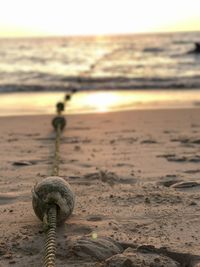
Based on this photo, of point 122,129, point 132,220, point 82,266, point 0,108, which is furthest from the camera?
point 0,108

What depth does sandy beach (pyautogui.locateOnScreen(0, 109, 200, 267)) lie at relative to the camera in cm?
247

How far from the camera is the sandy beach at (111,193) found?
2475 mm

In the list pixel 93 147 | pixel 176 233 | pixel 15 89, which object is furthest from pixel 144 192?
pixel 15 89

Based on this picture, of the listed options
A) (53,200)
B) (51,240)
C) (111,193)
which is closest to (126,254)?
(51,240)

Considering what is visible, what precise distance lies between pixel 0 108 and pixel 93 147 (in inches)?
183

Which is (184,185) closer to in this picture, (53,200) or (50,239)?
(53,200)

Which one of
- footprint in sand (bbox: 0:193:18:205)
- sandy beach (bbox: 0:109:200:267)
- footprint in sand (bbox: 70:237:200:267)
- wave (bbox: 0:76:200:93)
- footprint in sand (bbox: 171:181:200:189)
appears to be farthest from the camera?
wave (bbox: 0:76:200:93)

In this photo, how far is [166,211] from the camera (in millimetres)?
3088

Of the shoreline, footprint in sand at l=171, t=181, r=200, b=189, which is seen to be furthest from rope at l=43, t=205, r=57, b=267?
the shoreline

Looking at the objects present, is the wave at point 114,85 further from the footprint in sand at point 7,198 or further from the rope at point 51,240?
the rope at point 51,240

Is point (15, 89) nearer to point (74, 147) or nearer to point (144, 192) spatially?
point (74, 147)

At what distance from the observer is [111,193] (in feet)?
11.6

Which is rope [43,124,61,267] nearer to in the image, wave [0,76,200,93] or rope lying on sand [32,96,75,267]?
rope lying on sand [32,96,75,267]

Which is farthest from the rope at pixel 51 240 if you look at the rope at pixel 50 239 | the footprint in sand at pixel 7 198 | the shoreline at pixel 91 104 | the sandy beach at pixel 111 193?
the shoreline at pixel 91 104
